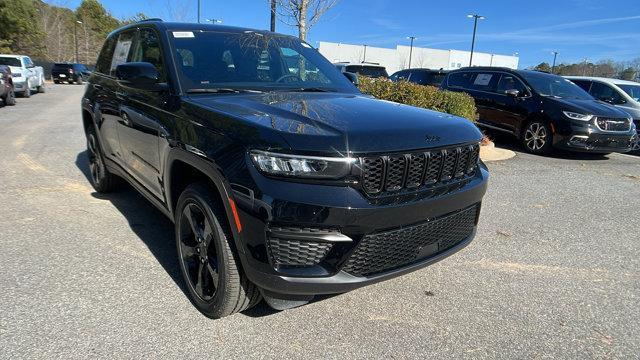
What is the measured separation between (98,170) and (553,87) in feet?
28.6

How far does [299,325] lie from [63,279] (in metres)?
1.73

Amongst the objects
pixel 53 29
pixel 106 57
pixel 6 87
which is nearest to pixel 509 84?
pixel 106 57

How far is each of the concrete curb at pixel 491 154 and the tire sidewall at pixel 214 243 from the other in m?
6.66

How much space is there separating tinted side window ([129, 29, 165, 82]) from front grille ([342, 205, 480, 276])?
1.93 m

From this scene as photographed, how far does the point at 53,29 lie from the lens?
167ft

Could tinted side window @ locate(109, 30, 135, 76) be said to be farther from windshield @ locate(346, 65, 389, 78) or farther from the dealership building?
the dealership building

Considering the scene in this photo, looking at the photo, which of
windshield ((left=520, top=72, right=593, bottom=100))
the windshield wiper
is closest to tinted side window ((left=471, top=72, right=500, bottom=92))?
windshield ((left=520, top=72, right=593, bottom=100))

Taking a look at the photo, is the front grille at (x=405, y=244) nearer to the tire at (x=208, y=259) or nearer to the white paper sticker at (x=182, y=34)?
the tire at (x=208, y=259)

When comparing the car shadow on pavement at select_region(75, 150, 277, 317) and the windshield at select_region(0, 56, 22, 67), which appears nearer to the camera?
the car shadow on pavement at select_region(75, 150, 277, 317)

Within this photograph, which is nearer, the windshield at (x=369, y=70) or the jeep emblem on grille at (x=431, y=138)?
the jeep emblem on grille at (x=431, y=138)

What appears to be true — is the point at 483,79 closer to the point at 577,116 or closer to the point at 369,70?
the point at 577,116

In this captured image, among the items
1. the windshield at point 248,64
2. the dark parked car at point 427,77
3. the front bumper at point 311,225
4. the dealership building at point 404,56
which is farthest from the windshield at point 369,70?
the dealership building at point 404,56

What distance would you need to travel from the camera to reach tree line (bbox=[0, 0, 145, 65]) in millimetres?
37969

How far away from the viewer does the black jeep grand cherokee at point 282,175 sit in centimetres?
225
